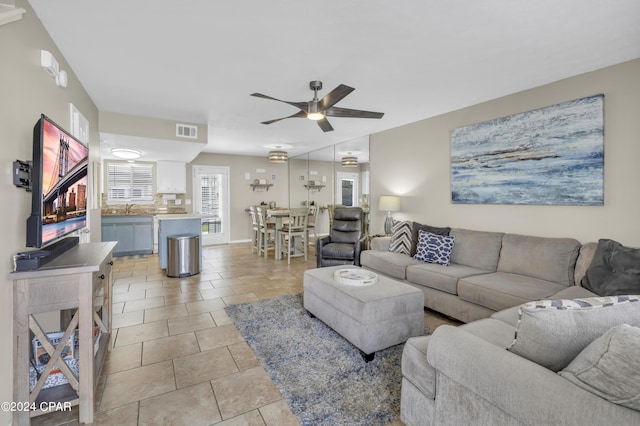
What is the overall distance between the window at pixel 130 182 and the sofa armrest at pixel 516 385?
24.4 feet

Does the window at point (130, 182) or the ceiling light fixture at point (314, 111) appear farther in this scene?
the window at point (130, 182)

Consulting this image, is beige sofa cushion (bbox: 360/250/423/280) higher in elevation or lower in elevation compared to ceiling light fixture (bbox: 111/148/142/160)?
lower

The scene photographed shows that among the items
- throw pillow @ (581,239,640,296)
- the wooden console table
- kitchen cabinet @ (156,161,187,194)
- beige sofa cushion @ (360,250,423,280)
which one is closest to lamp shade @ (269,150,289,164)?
kitchen cabinet @ (156,161,187,194)

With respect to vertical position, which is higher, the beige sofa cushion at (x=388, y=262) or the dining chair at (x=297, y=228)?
the dining chair at (x=297, y=228)

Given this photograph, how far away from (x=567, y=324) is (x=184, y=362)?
2428mm

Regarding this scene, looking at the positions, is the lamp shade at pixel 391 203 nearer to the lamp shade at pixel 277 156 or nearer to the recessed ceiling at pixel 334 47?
the recessed ceiling at pixel 334 47

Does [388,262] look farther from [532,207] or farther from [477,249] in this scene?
[532,207]

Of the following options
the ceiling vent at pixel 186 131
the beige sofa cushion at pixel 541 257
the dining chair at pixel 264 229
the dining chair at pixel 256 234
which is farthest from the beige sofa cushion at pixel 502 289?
the dining chair at pixel 256 234

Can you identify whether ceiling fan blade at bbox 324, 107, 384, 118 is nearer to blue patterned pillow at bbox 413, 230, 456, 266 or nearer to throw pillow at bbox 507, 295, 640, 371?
blue patterned pillow at bbox 413, 230, 456, 266

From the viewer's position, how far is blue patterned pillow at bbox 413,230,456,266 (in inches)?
141

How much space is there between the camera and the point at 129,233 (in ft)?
20.4

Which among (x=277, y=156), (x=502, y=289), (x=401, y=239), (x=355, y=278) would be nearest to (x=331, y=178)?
(x=277, y=156)

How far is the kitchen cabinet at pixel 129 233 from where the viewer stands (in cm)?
605

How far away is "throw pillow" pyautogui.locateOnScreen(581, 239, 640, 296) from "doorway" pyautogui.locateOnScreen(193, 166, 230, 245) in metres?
7.29
